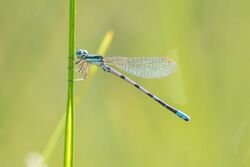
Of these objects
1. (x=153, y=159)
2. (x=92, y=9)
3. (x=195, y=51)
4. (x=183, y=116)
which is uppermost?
(x=92, y=9)

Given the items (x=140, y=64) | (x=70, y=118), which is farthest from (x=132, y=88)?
(x=70, y=118)

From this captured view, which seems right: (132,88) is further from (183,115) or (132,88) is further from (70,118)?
(70,118)

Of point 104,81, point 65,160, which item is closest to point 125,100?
point 104,81

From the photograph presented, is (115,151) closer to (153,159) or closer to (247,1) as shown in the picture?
(153,159)

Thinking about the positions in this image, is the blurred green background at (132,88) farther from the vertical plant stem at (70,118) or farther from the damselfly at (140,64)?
the vertical plant stem at (70,118)

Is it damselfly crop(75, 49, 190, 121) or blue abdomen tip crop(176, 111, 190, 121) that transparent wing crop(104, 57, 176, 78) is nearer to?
damselfly crop(75, 49, 190, 121)

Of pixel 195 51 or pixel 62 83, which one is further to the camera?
pixel 62 83

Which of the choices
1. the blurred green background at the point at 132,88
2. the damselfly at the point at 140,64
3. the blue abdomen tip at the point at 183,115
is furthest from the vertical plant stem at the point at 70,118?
the blue abdomen tip at the point at 183,115
